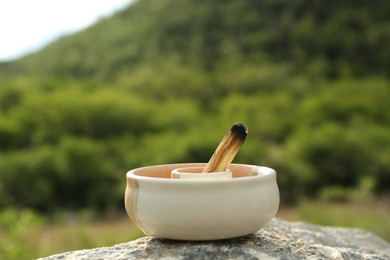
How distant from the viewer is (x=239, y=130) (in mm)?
1749

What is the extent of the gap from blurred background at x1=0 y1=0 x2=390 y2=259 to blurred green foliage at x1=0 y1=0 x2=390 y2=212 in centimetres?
5

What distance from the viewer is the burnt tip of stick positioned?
174cm

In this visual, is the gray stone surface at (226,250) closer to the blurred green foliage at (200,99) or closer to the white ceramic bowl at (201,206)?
the white ceramic bowl at (201,206)

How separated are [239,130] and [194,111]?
A: 56.8 ft

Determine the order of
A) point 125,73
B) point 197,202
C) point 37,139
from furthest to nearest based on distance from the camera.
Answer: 1. point 125,73
2. point 37,139
3. point 197,202

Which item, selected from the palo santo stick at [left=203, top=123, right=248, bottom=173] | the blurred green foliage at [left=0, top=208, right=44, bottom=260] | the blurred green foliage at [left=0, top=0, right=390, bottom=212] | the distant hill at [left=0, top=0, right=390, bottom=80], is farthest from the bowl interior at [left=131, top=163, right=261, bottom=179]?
the distant hill at [left=0, top=0, right=390, bottom=80]

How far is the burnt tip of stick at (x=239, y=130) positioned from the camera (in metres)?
1.74

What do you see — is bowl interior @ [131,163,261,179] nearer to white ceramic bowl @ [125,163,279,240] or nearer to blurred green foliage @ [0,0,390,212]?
white ceramic bowl @ [125,163,279,240]

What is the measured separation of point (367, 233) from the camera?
253cm

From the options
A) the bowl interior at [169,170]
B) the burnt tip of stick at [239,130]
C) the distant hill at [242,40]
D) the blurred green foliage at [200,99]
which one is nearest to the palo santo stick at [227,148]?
the burnt tip of stick at [239,130]

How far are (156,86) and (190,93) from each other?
1.56m

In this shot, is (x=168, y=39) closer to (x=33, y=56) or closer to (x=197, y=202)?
(x=33, y=56)

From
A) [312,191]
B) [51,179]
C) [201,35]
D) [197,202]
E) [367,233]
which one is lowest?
[312,191]

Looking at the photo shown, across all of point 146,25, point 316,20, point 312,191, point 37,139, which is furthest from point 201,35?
point 312,191
